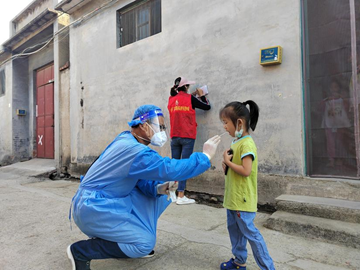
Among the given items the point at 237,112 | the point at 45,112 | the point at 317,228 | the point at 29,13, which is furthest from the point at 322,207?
the point at 29,13

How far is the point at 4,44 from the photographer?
10.0m

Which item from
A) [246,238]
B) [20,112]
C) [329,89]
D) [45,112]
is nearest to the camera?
[246,238]

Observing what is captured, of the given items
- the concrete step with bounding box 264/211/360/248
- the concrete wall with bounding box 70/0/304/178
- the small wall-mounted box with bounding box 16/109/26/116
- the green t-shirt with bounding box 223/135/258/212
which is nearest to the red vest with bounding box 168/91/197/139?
the concrete wall with bounding box 70/0/304/178

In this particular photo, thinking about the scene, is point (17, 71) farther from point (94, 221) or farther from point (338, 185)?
point (338, 185)

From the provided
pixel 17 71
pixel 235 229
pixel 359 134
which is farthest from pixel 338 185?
pixel 17 71

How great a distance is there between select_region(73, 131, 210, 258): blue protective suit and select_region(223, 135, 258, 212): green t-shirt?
31cm

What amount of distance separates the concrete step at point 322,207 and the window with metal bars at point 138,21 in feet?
13.1

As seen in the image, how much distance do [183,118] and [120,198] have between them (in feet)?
7.36

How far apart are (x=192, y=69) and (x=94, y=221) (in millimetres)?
3299

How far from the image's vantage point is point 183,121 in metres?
4.14

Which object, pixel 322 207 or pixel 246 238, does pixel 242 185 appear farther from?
pixel 322 207

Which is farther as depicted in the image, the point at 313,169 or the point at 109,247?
the point at 313,169

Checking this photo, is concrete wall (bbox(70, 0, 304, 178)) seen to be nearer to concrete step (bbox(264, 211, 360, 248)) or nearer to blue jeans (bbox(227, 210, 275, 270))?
concrete step (bbox(264, 211, 360, 248))

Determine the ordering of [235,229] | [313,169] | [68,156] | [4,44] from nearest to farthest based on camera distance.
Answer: [235,229] < [313,169] < [68,156] < [4,44]
